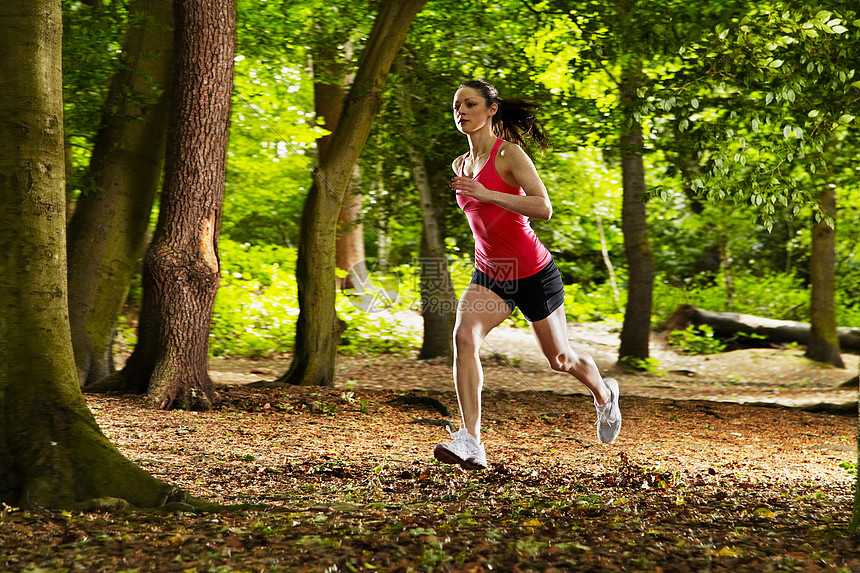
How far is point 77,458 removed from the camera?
355 centimetres

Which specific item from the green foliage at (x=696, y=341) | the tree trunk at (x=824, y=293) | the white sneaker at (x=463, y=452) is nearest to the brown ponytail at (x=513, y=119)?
the white sneaker at (x=463, y=452)

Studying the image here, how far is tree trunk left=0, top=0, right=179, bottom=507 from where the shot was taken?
3492mm

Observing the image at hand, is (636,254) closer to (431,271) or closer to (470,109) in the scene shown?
(431,271)

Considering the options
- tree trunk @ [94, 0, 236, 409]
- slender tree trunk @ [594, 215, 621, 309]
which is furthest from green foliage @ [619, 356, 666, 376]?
tree trunk @ [94, 0, 236, 409]

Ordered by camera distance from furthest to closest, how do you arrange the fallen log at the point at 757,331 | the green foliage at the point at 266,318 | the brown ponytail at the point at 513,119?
1. the fallen log at the point at 757,331
2. the green foliage at the point at 266,318
3. the brown ponytail at the point at 513,119

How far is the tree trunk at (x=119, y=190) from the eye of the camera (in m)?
7.94

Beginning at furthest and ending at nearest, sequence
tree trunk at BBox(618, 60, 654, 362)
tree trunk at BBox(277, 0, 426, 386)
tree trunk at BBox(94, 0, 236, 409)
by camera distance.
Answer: tree trunk at BBox(618, 60, 654, 362) → tree trunk at BBox(277, 0, 426, 386) → tree trunk at BBox(94, 0, 236, 409)

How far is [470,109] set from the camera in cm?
452

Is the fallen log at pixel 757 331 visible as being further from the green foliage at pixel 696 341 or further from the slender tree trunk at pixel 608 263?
the slender tree trunk at pixel 608 263

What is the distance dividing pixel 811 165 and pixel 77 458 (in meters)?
5.43

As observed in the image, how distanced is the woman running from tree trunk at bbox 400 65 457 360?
5041 millimetres

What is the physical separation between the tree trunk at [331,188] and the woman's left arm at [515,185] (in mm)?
4554

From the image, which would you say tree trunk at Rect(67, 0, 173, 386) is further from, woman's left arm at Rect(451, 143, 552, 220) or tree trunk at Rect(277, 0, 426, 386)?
woman's left arm at Rect(451, 143, 552, 220)

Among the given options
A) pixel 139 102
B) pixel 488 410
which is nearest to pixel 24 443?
pixel 139 102
